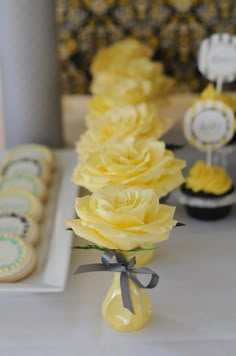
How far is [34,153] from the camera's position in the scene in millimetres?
1320

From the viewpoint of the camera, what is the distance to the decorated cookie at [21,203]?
1.10m

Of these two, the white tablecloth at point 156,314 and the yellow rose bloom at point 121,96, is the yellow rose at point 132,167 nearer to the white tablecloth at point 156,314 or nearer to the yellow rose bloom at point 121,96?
the white tablecloth at point 156,314

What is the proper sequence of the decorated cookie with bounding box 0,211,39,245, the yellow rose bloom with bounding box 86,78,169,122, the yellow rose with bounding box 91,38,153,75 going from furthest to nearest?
the yellow rose with bounding box 91,38,153,75 → the yellow rose bloom with bounding box 86,78,169,122 → the decorated cookie with bounding box 0,211,39,245

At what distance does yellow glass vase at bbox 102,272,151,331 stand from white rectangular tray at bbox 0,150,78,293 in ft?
0.27

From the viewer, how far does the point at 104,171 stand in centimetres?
91

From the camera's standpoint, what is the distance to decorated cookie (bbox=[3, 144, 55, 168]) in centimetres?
130

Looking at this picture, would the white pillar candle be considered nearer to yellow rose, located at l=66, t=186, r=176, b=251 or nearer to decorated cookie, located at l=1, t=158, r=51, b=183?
decorated cookie, located at l=1, t=158, r=51, b=183

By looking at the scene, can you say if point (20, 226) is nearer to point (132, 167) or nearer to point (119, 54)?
point (132, 167)

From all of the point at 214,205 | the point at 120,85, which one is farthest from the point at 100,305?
the point at 120,85

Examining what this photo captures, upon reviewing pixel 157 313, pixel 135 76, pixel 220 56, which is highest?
pixel 220 56

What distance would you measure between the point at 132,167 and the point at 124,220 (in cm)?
15

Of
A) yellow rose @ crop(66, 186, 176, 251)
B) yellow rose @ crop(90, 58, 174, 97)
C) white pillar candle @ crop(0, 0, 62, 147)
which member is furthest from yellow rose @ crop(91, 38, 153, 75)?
yellow rose @ crop(66, 186, 176, 251)

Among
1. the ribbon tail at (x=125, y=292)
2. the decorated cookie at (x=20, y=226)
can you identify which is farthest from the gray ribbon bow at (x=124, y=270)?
the decorated cookie at (x=20, y=226)

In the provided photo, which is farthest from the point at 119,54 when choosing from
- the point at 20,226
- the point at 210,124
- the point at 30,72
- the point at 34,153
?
the point at 20,226
